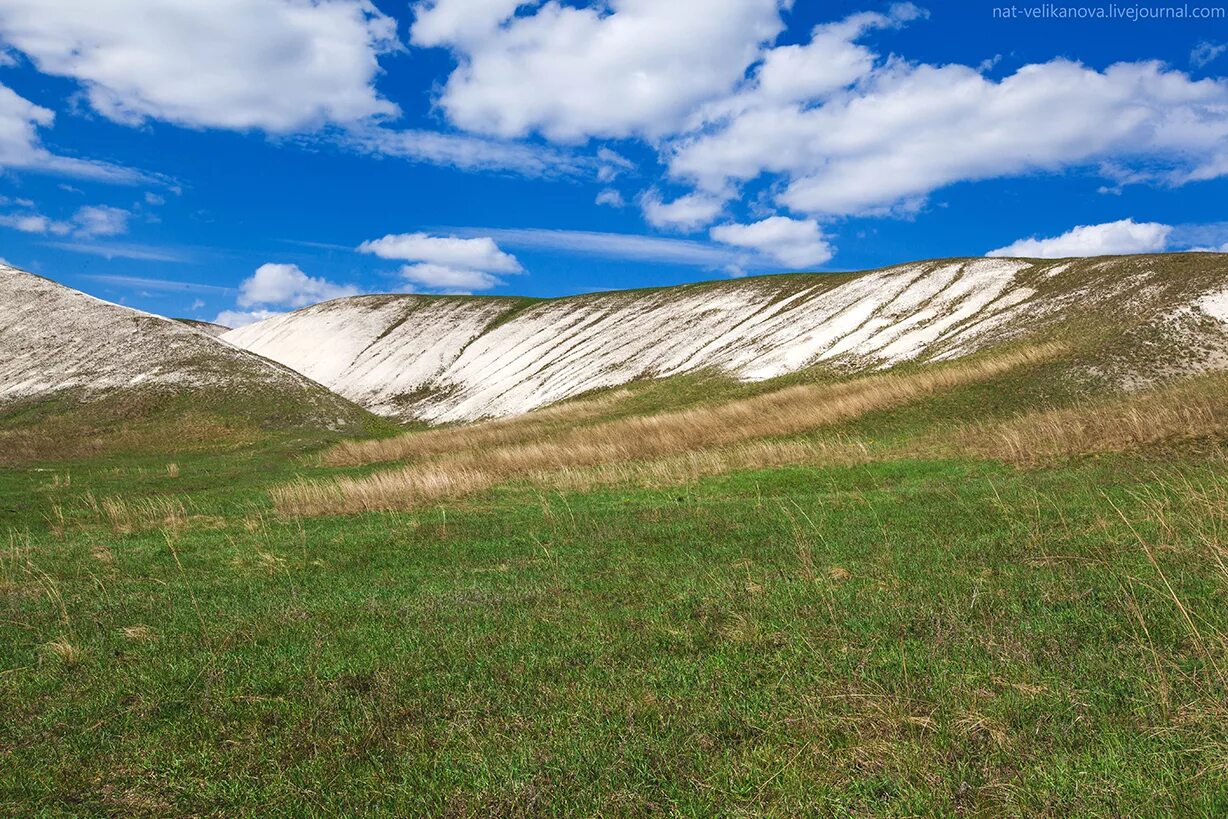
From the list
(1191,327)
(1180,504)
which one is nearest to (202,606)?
(1180,504)

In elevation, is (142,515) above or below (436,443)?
below

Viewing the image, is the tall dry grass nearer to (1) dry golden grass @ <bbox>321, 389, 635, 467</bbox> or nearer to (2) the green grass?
(1) dry golden grass @ <bbox>321, 389, 635, 467</bbox>

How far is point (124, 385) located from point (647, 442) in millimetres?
53536

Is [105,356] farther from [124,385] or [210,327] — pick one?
[210,327]

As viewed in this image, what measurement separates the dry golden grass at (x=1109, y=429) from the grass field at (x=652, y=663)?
3.20 m

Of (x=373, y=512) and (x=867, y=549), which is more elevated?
(x=373, y=512)

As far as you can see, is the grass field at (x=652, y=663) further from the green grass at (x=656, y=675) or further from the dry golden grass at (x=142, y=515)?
the dry golden grass at (x=142, y=515)

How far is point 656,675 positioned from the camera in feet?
24.4

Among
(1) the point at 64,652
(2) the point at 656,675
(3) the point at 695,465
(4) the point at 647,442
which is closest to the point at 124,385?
(4) the point at 647,442

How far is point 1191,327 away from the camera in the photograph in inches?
1470

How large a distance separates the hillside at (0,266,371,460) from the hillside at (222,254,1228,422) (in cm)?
1770

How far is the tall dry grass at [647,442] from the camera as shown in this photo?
74.0ft

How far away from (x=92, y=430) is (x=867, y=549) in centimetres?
6038

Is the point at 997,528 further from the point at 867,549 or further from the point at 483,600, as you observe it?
the point at 483,600
